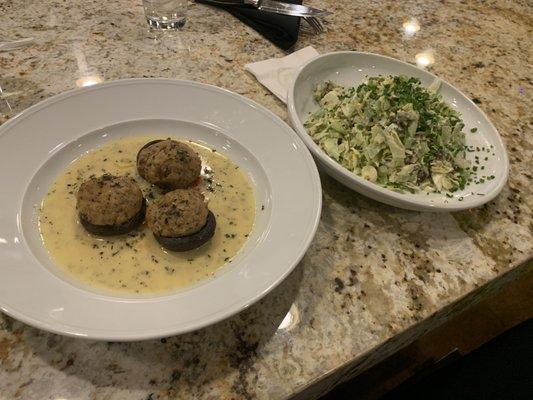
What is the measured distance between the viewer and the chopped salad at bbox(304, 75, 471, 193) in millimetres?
1236

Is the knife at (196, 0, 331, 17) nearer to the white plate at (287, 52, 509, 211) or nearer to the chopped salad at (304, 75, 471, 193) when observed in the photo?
the white plate at (287, 52, 509, 211)

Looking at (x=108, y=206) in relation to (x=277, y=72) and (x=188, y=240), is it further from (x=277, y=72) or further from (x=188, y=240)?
(x=277, y=72)

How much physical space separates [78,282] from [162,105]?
58cm

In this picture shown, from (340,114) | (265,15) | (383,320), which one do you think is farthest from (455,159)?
(265,15)

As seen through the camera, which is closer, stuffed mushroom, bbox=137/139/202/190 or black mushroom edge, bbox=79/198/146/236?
black mushroom edge, bbox=79/198/146/236

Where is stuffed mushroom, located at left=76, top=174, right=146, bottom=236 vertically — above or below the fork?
above

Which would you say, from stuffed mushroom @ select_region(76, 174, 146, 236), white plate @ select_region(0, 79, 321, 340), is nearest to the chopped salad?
white plate @ select_region(0, 79, 321, 340)

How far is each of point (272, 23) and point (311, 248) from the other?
3.71 feet

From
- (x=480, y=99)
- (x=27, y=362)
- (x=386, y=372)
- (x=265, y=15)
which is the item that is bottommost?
(x=386, y=372)

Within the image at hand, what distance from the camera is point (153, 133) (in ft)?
4.18

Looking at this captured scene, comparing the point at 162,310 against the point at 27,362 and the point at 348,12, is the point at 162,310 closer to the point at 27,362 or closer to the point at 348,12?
the point at 27,362

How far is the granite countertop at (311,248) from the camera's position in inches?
33.8

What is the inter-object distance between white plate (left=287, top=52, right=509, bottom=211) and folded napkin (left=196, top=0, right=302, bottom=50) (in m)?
0.30

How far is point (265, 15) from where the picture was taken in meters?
1.87
